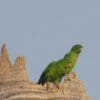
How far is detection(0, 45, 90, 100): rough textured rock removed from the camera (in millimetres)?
77875

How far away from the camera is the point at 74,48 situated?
3167 inches

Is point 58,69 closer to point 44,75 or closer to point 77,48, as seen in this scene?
point 44,75

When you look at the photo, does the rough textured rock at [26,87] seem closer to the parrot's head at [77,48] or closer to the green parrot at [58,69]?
the green parrot at [58,69]

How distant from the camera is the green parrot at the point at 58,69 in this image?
79375mm

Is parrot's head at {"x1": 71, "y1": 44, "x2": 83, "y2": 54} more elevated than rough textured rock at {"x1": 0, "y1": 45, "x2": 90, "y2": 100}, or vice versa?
parrot's head at {"x1": 71, "y1": 44, "x2": 83, "y2": 54}

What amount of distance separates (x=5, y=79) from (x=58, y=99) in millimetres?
3497

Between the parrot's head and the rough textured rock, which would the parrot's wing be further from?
the parrot's head

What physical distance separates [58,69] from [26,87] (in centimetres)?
267

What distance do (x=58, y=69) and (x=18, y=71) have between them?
2332 mm

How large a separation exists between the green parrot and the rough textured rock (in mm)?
418

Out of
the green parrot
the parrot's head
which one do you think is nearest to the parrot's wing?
the green parrot

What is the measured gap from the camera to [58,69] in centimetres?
7956

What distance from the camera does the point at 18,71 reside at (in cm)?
7919

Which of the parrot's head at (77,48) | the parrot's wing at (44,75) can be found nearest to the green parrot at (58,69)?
the parrot's wing at (44,75)
